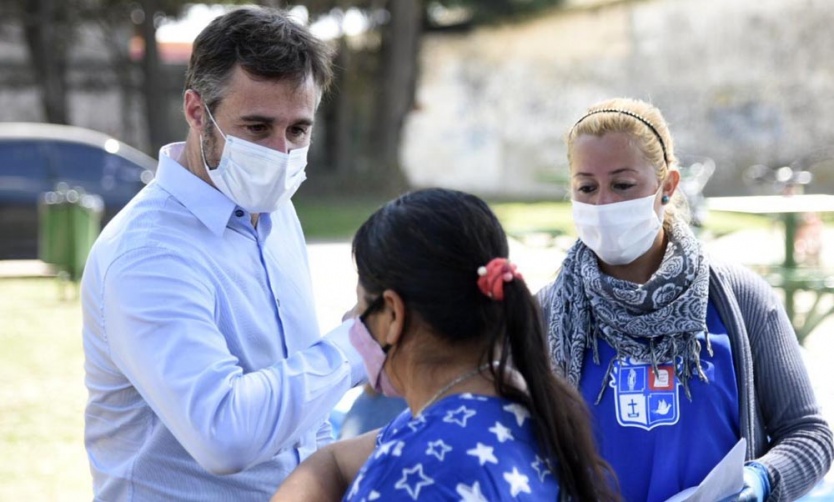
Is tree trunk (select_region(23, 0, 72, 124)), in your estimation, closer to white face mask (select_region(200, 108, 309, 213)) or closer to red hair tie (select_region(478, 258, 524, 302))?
white face mask (select_region(200, 108, 309, 213))

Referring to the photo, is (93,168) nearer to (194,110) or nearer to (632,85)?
(194,110)

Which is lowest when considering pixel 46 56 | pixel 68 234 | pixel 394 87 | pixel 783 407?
pixel 68 234

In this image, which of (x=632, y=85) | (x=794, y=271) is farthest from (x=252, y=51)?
(x=632, y=85)

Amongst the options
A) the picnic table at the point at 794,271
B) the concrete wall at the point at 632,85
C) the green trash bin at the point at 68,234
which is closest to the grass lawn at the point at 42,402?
the green trash bin at the point at 68,234

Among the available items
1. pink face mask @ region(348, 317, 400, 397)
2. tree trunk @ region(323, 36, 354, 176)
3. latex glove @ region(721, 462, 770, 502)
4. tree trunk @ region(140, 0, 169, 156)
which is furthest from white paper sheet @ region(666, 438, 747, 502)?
tree trunk @ region(323, 36, 354, 176)

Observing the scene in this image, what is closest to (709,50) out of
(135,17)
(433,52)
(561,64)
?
(561,64)

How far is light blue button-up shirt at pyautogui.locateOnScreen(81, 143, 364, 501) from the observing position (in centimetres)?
209

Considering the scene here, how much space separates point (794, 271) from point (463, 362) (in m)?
6.68

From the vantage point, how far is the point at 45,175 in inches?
546

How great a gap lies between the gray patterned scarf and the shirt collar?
855 mm

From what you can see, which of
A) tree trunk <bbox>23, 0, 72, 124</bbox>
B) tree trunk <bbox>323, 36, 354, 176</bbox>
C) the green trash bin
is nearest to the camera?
the green trash bin

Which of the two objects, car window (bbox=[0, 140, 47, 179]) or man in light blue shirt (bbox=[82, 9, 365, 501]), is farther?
car window (bbox=[0, 140, 47, 179])

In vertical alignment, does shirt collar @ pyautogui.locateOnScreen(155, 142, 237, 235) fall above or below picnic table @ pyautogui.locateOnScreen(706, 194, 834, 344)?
above

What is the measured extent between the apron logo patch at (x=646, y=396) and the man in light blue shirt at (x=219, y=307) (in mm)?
690
